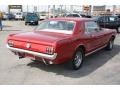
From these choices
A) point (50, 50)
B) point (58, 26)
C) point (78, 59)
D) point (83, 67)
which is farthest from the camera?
point (58, 26)

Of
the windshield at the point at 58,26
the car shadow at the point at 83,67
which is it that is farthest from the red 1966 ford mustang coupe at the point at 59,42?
the car shadow at the point at 83,67

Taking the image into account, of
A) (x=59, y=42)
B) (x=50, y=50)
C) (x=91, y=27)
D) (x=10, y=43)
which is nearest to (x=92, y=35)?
(x=91, y=27)

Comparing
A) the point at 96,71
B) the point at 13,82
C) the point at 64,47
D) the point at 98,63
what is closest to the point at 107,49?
the point at 98,63

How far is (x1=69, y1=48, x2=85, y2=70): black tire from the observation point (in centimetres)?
714

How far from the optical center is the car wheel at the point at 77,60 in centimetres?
715

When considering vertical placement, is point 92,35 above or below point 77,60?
above

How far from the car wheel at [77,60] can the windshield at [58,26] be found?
2.26ft

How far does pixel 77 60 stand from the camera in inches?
290

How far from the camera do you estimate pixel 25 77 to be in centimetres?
648

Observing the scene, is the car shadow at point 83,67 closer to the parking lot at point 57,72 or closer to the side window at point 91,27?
the parking lot at point 57,72

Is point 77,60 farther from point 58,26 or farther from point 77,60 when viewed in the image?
point 58,26

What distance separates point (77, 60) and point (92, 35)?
1.29m

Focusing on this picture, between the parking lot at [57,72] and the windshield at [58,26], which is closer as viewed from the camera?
the parking lot at [57,72]

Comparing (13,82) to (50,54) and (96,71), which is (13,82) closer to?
(50,54)
